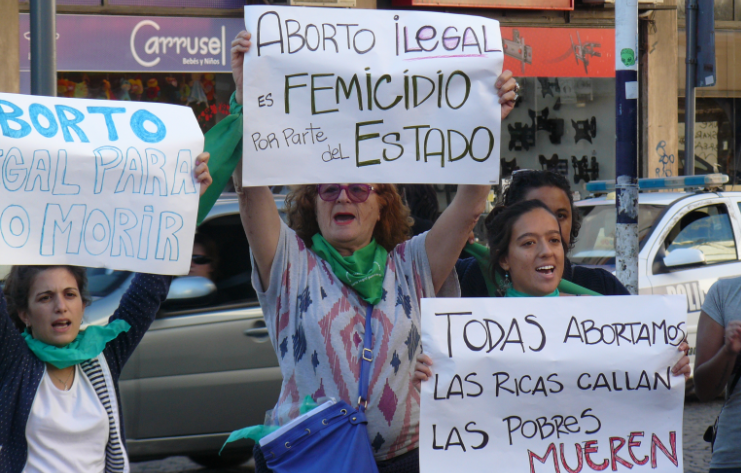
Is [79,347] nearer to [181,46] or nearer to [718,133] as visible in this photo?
[181,46]

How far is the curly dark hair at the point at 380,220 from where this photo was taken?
9.55 ft

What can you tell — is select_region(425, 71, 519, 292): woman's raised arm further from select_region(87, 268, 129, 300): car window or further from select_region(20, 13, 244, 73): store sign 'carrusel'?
select_region(20, 13, 244, 73): store sign 'carrusel'

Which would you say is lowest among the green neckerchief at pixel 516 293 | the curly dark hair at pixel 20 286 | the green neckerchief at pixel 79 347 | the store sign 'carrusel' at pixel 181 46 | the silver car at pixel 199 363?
the silver car at pixel 199 363

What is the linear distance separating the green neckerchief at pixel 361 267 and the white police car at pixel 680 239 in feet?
13.6

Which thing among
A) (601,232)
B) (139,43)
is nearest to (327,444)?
(601,232)

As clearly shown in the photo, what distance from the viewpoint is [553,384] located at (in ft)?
8.75

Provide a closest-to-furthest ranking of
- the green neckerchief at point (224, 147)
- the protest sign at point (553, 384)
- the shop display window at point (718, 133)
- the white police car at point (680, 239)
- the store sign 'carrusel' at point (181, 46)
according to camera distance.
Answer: the protest sign at point (553, 384) < the green neckerchief at point (224, 147) < the white police car at point (680, 239) < the store sign 'carrusel' at point (181, 46) < the shop display window at point (718, 133)

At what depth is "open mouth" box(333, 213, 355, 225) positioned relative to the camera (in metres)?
2.76

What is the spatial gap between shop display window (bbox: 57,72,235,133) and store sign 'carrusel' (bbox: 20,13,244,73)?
12 centimetres

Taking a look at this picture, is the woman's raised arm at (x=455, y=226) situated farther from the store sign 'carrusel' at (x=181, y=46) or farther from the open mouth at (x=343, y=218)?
the store sign 'carrusel' at (x=181, y=46)

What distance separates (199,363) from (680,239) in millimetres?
3916

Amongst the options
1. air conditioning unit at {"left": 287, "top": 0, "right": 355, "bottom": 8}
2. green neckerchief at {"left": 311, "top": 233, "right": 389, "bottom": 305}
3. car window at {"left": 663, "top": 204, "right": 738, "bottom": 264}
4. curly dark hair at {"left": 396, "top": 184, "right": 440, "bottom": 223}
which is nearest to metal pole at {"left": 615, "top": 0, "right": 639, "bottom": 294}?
car window at {"left": 663, "top": 204, "right": 738, "bottom": 264}

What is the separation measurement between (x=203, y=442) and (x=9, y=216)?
2697 millimetres

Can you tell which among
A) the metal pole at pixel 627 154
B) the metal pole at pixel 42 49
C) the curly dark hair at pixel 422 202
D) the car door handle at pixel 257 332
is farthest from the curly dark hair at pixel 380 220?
the metal pole at pixel 627 154
